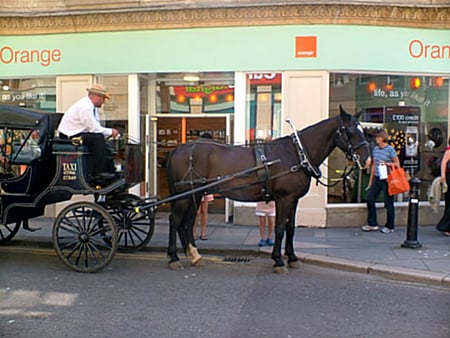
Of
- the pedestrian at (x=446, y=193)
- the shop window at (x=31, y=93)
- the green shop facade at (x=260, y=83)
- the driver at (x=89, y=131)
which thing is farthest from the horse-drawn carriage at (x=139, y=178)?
the shop window at (x=31, y=93)

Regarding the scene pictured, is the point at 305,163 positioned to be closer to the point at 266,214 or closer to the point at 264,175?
the point at 264,175

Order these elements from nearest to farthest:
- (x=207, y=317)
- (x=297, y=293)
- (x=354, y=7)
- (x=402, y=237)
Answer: (x=207, y=317) < (x=297, y=293) < (x=402, y=237) < (x=354, y=7)

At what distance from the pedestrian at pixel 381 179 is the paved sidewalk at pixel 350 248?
263 millimetres

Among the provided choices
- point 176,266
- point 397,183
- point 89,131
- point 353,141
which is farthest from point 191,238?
point 397,183

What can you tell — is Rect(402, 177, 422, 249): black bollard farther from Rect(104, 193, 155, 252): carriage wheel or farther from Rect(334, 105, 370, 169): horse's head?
Rect(104, 193, 155, 252): carriage wheel

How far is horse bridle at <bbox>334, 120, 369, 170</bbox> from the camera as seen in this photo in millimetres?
6520

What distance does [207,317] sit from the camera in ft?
16.4

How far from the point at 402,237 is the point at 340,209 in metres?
1.48

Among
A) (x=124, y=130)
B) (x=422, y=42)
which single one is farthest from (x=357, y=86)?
(x=124, y=130)

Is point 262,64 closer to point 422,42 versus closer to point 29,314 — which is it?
point 422,42

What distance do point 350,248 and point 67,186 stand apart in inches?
184

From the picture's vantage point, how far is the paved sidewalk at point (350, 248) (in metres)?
6.75

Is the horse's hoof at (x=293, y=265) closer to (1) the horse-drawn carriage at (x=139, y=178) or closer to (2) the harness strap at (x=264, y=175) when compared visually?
(1) the horse-drawn carriage at (x=139, y=178)

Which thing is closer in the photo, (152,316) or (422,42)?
(152,316)
